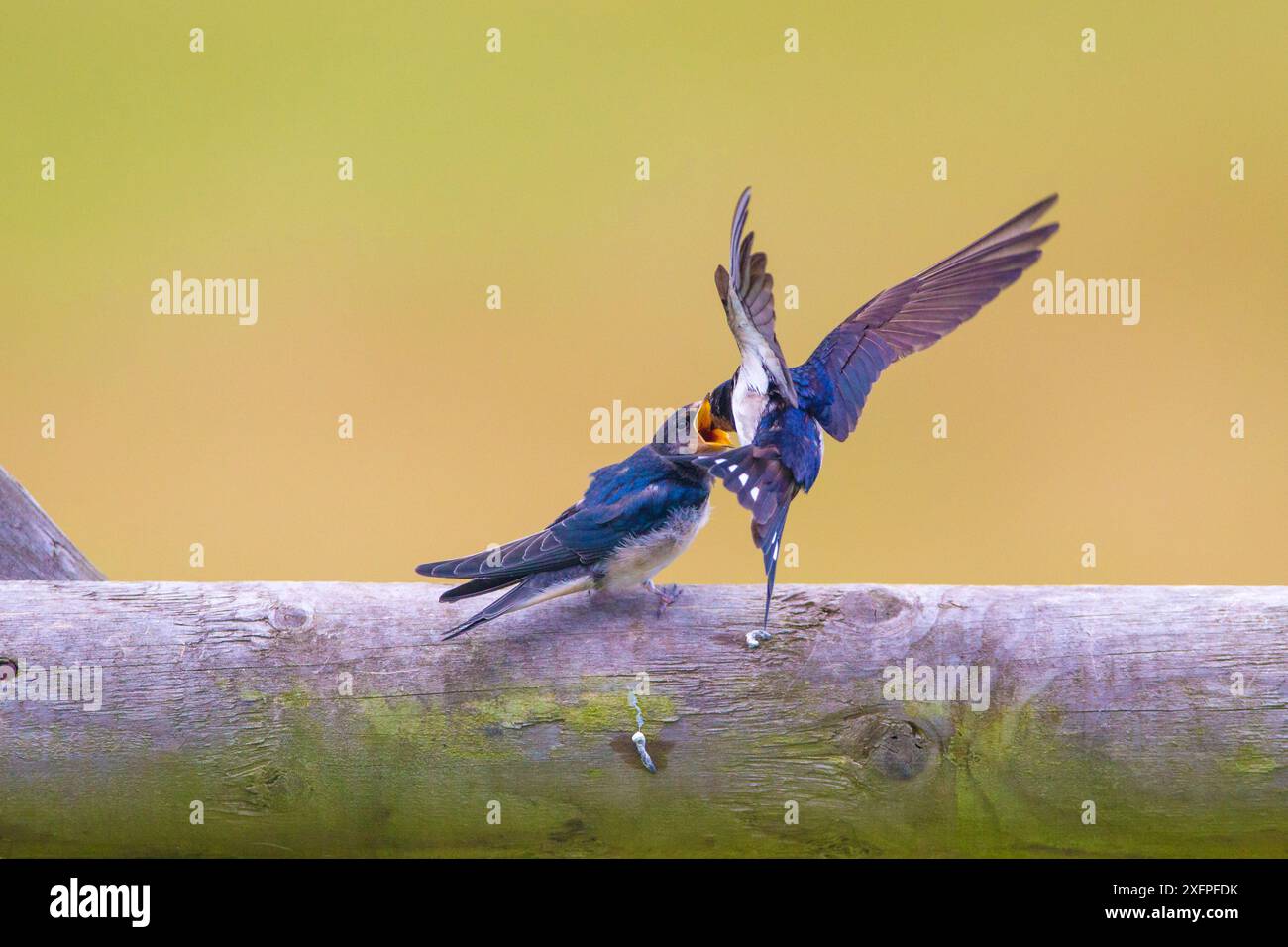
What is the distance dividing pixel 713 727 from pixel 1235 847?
565mm

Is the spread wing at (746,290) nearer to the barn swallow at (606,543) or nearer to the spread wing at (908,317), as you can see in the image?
the barn swallow at (606,543)

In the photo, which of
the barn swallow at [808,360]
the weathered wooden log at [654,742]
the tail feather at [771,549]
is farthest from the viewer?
the barn swallow at [808,360]

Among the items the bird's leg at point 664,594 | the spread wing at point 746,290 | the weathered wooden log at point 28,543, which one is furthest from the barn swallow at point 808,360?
the weathered wooden log at point 28,543

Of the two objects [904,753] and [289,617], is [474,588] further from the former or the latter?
[904,753]

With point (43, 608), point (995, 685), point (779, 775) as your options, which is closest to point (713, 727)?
point (779, 775)

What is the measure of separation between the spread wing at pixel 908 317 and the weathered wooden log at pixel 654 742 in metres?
0.70

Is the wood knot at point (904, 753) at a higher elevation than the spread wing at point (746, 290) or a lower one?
lower

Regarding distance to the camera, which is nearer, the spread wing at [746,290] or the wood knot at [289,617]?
the wood knot at [289,617]

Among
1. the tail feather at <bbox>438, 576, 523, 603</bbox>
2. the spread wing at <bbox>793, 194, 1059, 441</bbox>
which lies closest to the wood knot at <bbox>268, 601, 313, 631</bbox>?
the tail feather at <bbox>438, 576, 523, 603</bbox>

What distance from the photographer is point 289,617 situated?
54.1 inches

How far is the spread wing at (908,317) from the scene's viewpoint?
2.00 m

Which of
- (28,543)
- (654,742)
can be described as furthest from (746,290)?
(28,543)

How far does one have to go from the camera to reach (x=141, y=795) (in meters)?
1.31

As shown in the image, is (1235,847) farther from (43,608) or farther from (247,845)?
(43,608)
